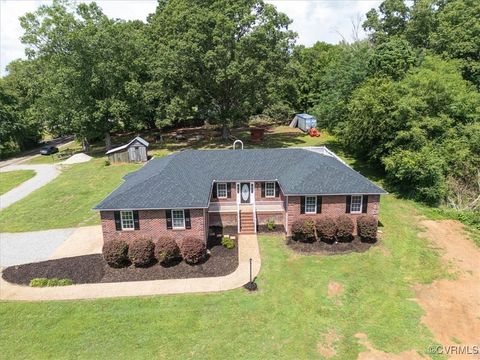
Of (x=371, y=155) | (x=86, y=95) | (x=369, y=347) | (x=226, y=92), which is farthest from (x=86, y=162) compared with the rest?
(x=369, y=347)

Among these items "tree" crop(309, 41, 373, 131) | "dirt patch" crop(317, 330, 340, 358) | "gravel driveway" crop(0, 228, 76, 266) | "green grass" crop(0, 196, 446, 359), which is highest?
"tree" crop(309, 41, 373, 131)

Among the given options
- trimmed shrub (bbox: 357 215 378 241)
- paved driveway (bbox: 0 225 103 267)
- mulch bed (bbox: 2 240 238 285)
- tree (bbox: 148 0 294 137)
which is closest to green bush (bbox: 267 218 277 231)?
mulch bed (bbox: 2 240 238 285)

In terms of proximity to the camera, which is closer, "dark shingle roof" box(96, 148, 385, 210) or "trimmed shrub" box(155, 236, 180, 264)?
"trimmed shrub" box(155, 236, 180, 264)

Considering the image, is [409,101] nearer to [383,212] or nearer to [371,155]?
[371,155]

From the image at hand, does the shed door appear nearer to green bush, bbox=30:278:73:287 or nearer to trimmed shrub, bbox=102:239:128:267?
trimmed shrub, bbox=102:239:128:267

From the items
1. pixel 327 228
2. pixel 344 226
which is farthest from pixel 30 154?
pixel 344 226
